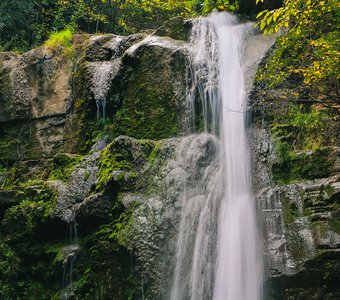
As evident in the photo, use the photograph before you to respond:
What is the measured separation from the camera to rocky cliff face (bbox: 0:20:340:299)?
241 inches

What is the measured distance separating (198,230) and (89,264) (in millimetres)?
1936

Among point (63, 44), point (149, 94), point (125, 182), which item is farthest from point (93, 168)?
point (63, 44)

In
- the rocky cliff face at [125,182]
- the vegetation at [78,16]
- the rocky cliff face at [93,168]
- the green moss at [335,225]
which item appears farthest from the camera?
the vegetation at [78,16]

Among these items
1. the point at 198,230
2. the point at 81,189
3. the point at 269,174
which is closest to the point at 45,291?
the point at 81,189

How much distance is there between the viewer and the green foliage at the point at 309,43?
6184 mm

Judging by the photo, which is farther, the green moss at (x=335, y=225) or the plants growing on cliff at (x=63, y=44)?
the plants growing on cliff at (x=63, y=44)

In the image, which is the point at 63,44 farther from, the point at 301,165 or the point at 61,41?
the point at 301,165

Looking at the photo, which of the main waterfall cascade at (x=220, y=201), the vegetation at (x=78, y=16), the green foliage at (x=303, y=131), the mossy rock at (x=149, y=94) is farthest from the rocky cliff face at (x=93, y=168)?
the vegetation at (x=78, y=16)

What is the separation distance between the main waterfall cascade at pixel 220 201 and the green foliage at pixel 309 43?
3.53 ft

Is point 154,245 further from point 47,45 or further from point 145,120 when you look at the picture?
point 47,45

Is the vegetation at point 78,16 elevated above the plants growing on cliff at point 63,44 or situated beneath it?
elevated above

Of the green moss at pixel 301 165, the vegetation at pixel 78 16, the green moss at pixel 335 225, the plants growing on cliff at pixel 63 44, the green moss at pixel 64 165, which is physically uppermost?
the vegetation at pixel 78 16

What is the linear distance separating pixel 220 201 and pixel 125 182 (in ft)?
5.36

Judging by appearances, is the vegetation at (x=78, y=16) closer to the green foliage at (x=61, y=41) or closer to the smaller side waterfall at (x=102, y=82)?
the green foliage at (x=61, y=41)
